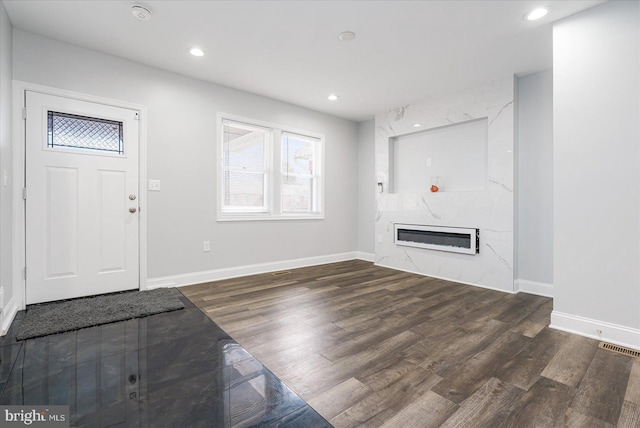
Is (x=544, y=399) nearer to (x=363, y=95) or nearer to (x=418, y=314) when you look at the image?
(x=418, y=314)

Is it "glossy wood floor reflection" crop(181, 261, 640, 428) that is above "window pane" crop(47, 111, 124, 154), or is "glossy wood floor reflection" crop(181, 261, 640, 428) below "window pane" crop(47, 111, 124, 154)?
below

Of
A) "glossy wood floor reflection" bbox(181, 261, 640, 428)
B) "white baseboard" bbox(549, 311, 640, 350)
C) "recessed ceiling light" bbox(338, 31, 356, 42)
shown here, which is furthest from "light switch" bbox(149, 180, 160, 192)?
"white baseboard" bbox(549, 311, 640, 350)

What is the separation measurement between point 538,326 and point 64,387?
3361 millimetres

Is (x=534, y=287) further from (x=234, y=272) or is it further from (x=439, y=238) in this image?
(x=234, y=272)

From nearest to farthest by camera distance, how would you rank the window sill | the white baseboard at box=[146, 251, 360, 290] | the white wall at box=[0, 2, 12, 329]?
the white wall at box=[0, 2, 12, 329], the white baseboard at box=[146, 251, 360, 290], the window sill

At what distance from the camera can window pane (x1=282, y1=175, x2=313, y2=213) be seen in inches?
191

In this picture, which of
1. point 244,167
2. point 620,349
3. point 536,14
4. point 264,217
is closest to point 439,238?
point 620,349

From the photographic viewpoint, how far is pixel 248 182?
14.5 feet

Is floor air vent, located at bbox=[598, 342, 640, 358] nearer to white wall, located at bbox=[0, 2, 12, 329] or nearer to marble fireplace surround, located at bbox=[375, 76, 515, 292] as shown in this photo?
marble fireplace surround, located at bbox=[375, 76, 515, 292]

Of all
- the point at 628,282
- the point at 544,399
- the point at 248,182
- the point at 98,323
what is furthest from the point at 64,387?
the point at 628,282

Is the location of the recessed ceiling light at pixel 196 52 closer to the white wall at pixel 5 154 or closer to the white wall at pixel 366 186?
the white wall at pixel 5 154

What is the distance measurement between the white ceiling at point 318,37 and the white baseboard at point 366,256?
2.90 m

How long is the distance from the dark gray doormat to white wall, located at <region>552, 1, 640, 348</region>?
351 cm

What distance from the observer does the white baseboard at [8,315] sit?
2.27 meters
